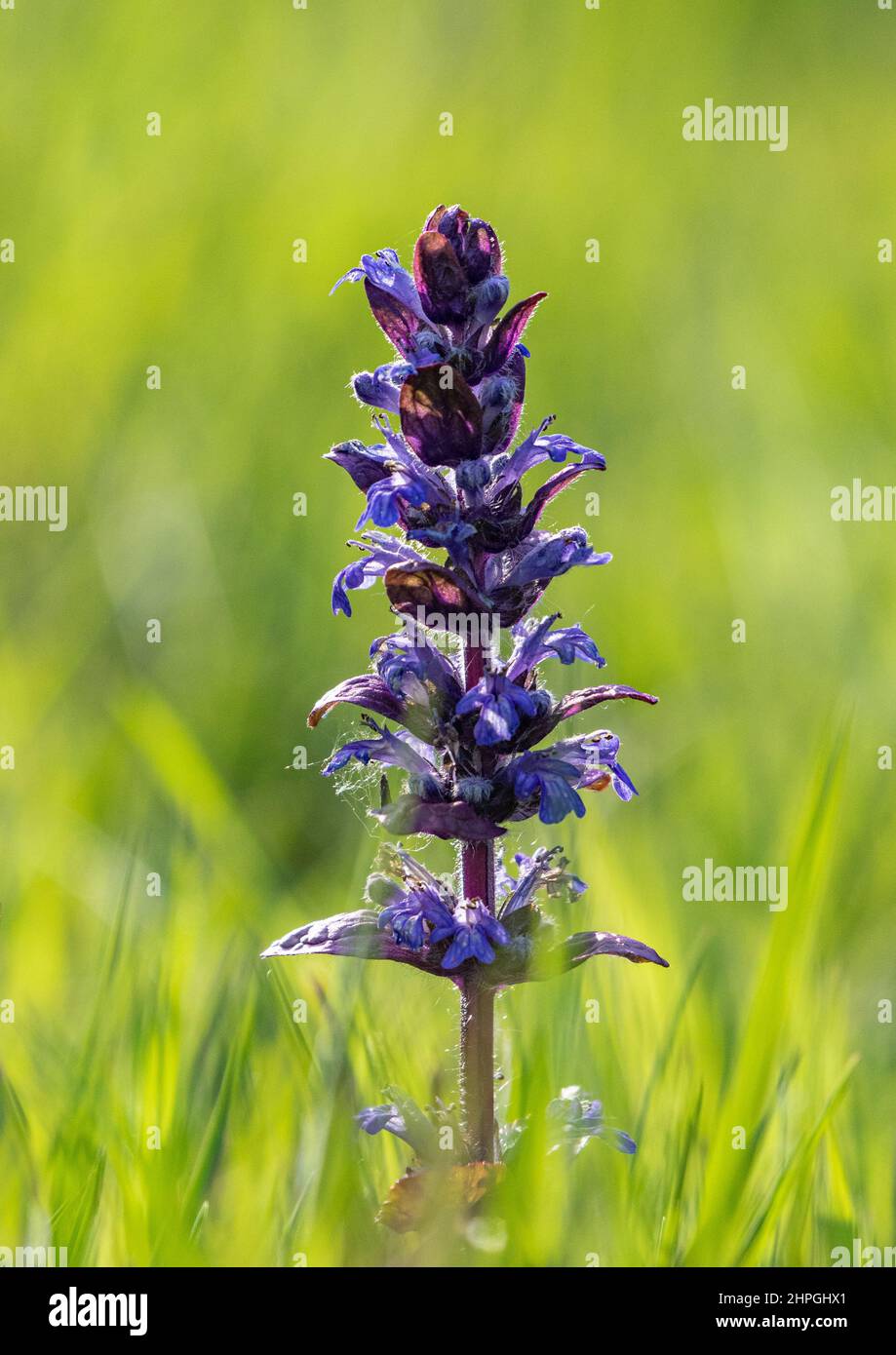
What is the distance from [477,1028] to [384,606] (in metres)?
3.39

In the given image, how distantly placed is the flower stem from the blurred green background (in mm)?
90

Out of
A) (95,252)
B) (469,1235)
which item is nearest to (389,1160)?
(469,1235)

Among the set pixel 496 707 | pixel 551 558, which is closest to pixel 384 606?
pixel 551 558

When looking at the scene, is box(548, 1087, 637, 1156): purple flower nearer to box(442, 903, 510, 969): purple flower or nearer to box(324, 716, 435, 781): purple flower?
box(442, 903, 510, 969): purple flower

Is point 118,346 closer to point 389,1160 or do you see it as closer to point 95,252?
point 95,252

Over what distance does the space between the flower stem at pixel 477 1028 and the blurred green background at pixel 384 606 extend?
90 millimetres

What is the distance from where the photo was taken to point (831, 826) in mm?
2135

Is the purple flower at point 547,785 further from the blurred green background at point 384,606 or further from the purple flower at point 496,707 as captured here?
the blurred green background at point 384,606

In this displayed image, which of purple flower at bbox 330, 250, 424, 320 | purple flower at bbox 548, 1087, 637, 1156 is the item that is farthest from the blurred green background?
purple flower at bbox 330, 250, 424, 320

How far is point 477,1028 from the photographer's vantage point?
7.00 ft

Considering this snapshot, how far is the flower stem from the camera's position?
210cm

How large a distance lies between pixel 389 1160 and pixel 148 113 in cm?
702

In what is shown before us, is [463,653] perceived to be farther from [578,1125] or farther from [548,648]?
[578,1125]

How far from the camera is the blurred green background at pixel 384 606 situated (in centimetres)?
222
